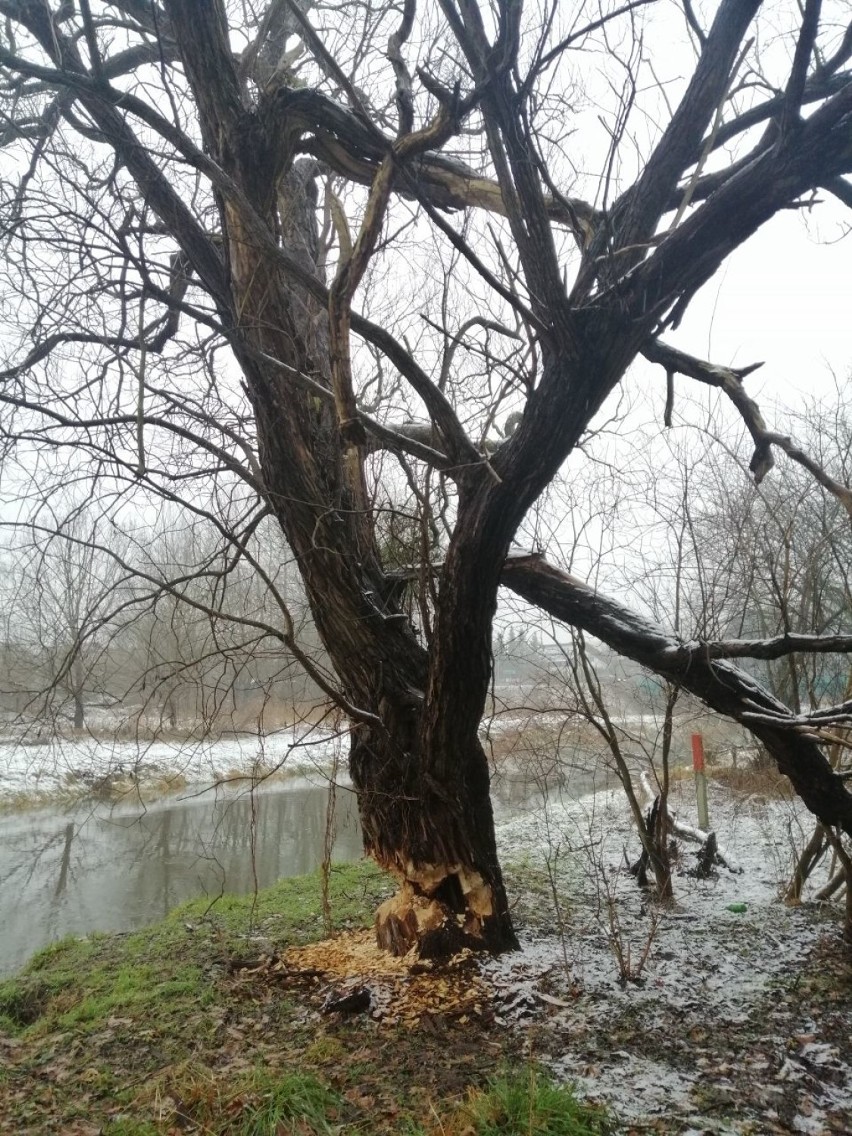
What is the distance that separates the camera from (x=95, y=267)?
12.9 ft

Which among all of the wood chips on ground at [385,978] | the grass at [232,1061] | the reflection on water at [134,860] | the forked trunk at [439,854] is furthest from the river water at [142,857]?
the forked trunk at [439,854]

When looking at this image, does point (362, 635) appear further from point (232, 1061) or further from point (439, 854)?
point (232, 1061)

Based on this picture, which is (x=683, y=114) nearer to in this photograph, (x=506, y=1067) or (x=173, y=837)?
(x=506, y=1067)

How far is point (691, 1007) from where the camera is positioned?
371cm

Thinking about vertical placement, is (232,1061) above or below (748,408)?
below

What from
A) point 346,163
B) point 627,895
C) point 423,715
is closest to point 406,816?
point 423,715

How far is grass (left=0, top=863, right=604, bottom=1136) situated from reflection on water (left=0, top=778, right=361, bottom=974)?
4.30ft

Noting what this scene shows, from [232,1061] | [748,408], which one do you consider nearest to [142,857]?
[232,1061]

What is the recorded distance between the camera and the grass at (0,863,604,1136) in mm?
2730

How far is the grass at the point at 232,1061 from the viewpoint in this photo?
8.96 ft

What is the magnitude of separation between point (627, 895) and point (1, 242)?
19.5 ft

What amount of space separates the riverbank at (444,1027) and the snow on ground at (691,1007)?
12mm

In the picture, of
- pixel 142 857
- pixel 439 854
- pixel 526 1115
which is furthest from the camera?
pixel 142 857

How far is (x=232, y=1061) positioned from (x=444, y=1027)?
0.98 meters
